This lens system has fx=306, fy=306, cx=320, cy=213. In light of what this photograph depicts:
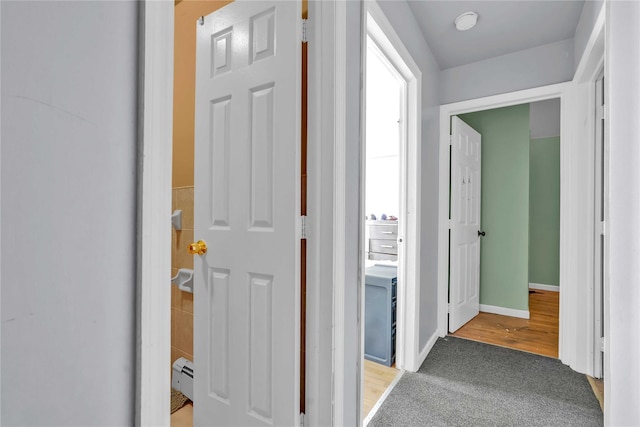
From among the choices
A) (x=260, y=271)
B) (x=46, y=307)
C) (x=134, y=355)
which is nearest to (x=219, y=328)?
(x=260, y=271)

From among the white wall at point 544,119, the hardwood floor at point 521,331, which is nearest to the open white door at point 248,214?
the hardwood floor at point 521,331

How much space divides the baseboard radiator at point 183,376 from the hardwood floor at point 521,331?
232 centimetres

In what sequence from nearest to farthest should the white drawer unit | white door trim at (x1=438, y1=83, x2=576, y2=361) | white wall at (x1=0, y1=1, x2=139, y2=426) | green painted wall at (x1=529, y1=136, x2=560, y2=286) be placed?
white wall at (x1=0, y1=1, x2=139, y2=426), white door trim at (x1=438, y1=83, x2=576, y2=361), the white drawer unit, green painted wall at (x1=529, y1=136, x2=560, y2=286)

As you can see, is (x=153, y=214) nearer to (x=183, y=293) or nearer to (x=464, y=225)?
(x=183, y=293)

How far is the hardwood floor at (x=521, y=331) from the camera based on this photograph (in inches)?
106

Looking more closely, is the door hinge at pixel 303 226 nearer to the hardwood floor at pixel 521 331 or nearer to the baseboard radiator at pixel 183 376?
the baseboard radiator at pixel 183 376

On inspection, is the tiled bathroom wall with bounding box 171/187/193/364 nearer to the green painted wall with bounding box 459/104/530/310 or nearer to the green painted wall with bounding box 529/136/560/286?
the green painted wall with bounding box 459/104/530/310

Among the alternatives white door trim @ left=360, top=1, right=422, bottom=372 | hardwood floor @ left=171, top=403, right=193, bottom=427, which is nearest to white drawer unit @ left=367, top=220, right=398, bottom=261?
white door trim @ left=360, top=1, right=422, bottom=372

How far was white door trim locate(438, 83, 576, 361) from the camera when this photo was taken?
2.33m

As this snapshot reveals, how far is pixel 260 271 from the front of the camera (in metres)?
1.31

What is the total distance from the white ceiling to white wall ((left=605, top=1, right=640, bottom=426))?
0.87 meters

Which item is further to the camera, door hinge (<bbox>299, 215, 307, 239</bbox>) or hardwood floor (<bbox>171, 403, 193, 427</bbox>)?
hardwood floor (<bbox>171, 403, 193, 427</bbox>)

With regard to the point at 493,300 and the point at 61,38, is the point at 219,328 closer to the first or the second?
the point at 61,38

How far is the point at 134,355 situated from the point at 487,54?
327 centimetres
